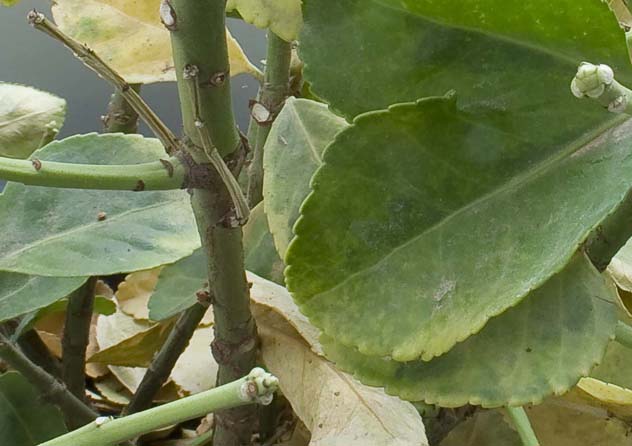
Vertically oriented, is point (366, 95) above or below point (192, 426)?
above

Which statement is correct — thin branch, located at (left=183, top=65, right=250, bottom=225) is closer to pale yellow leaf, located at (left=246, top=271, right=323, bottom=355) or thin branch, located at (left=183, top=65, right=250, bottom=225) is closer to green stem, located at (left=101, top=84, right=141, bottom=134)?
pale yellow leaf, located at (left=246, top=271, right=323, bottom=355)

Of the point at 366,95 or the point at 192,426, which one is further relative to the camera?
the point at 192,426

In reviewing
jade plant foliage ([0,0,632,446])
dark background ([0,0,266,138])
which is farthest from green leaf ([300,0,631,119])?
dark background ([0,0,266,138])

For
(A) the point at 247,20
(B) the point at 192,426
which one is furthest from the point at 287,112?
(B) the point at 192,426

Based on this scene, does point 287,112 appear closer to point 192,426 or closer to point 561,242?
point 561,242

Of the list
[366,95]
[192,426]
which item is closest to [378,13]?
[366,95]

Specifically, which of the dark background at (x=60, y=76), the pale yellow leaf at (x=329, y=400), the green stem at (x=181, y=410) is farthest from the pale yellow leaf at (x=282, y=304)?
the dark background at (x=60, y=76)

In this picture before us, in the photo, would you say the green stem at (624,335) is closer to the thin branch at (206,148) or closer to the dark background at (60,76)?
the thin branch at (206,148)
